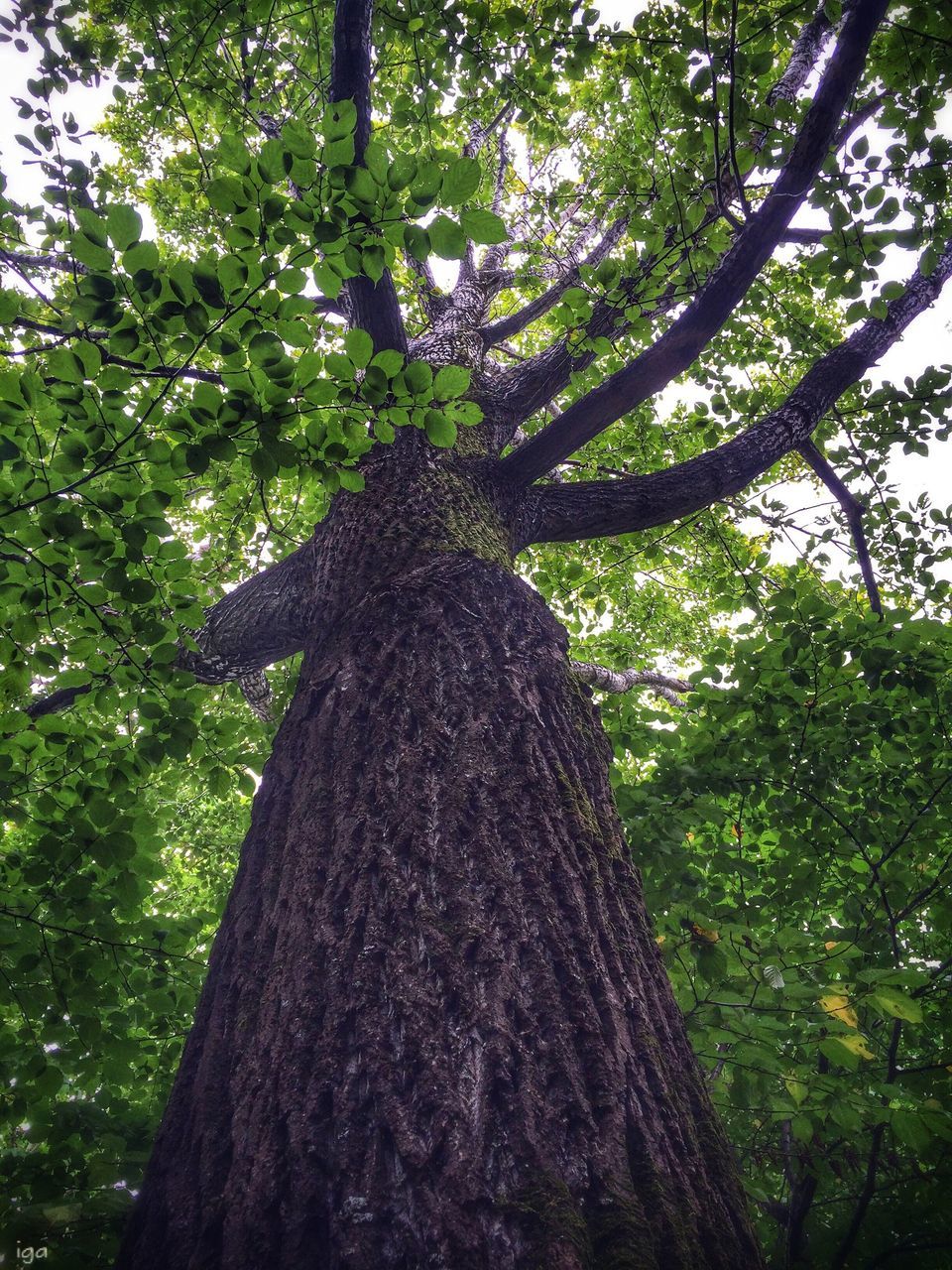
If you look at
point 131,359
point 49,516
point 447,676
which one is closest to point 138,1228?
point 447,676

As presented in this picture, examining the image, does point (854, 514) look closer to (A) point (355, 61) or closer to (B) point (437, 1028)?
(A) point (355, 61)

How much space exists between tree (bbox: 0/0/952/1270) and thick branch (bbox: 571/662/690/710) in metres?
0.88

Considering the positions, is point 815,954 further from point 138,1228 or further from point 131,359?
point 131,359

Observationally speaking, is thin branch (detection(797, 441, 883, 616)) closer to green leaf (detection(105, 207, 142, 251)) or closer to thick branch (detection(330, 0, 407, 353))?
thick branch (detection(330, 0, 407, 353))

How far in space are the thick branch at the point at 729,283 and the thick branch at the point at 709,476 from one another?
24cm

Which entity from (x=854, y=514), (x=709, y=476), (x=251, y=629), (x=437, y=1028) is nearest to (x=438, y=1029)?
(x=437, y=1028)

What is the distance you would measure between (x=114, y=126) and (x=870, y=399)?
22.1 feet

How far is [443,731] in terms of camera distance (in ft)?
6.00

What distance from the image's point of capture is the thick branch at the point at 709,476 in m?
3.16

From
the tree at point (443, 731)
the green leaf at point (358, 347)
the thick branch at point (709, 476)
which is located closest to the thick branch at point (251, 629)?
the tree at point (443, 731)

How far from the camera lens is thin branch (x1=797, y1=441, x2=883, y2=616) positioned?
3910 mm

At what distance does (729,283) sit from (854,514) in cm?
206

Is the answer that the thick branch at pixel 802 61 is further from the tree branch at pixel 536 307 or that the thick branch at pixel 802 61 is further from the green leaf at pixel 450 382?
the green leaf at pixel 450 382

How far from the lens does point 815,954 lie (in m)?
2.79
